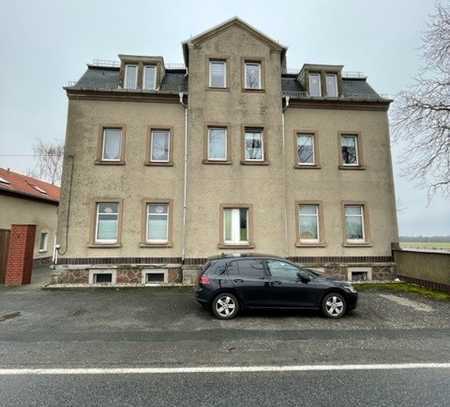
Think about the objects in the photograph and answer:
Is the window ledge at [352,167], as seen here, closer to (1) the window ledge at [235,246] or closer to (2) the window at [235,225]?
(2) the window at [235,225]

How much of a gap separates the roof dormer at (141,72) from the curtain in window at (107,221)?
604cm

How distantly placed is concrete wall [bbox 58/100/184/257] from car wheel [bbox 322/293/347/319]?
6878mm

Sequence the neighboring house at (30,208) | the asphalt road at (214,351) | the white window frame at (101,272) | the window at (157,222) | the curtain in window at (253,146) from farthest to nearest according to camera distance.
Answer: the neighboring house at (30,208), the curtain in window at (253,146), the window at (157,222), the white window frame at (101,272), the asphalt road at (214,351)

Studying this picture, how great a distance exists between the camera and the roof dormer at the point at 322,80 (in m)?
14.1

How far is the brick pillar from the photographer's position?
464 inches

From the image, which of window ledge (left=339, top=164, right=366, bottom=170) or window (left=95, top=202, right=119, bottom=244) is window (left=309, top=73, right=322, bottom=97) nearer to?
window ledge (left=339, top=164, right=366, bottom=170)

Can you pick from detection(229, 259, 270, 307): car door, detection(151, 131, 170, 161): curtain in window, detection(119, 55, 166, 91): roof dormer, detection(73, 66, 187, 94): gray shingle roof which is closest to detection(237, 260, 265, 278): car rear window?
detection(229, 259, 270, 307): car door

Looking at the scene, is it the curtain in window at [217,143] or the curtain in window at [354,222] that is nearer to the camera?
the curtain in window at [217,143]

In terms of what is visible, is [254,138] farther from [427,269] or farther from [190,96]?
[427,269]

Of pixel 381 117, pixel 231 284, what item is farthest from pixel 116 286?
pixel 381 117

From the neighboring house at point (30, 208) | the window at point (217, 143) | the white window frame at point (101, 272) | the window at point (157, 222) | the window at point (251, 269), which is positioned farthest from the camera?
the neighboring house at point (30, 208)

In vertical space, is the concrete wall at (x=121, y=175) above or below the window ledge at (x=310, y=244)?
above

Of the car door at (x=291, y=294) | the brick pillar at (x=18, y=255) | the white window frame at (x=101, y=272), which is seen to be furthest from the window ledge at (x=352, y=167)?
the brick pillar at (x=18, y=255)

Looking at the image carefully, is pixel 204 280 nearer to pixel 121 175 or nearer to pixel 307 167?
pixel 121 175
